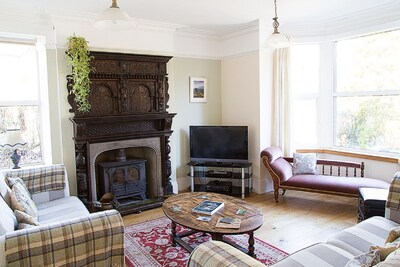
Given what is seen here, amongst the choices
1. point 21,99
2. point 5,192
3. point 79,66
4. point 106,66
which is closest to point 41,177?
point 5,192

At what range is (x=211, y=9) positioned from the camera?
3900mm

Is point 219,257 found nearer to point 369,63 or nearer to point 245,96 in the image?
point 245,96

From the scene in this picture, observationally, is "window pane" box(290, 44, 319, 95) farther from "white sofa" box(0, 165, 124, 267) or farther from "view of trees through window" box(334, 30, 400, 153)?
"white sofa" box(0, 165, 124, 267)

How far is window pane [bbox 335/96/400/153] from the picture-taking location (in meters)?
4.17

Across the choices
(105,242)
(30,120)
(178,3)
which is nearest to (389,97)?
(178,3)

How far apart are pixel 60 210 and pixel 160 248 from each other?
3.47ft

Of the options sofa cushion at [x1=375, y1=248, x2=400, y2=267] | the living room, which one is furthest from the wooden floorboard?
sofa cushion at [x1=375, y1=248, x2=400, y2=267]

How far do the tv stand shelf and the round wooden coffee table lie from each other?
4.78ft

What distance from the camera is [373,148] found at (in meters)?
4.41

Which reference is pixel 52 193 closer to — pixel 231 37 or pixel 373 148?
pixel 231 37

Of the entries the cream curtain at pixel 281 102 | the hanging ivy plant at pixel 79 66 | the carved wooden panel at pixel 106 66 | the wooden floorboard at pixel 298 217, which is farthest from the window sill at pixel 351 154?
the hanging ivy plant at pixel 79 66

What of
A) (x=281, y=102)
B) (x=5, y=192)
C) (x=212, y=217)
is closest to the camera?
(x=5, y=192)

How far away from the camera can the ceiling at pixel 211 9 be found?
11.7 feet

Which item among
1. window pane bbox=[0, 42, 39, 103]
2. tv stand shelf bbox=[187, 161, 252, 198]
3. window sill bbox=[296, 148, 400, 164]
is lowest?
tv stand shelf bbox=[187, 161, 252, 198]
